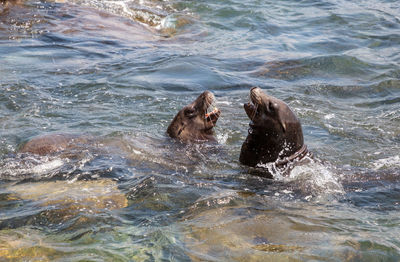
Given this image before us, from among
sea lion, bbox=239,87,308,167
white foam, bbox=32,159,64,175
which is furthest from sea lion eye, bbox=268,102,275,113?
white foam, bbox=32,159,64,175

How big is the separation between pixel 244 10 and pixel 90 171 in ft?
33.4

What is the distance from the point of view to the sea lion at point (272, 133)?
589cm

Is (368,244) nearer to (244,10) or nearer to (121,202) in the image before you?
(121,202)

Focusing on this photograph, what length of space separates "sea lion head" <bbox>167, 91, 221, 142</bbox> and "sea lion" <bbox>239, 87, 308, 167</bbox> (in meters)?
0.99

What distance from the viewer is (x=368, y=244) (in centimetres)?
414

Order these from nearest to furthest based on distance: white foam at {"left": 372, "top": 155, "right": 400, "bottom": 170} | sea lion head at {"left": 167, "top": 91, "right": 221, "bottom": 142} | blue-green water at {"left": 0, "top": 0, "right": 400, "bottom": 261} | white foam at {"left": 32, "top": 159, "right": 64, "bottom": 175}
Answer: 1. blue-green water at {"left": 0, "top": 0, "right": 400, "bottom": 261}
2. white foam at {"left": 32, "top": 159, "right": 64, "bottom": 175}
3. white foam at {"left": 372, "top": 155, "right": 400, "bottom": 170}
4. sea lion head at {"left": 167, "top": 91, "right": 221, "bottom": 142}

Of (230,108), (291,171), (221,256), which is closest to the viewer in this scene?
(221,256)

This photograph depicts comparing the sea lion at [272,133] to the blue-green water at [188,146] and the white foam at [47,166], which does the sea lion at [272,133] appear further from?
A: the white foam at [47,166]

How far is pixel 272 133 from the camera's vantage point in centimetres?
592

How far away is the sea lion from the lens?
5891 millimetres

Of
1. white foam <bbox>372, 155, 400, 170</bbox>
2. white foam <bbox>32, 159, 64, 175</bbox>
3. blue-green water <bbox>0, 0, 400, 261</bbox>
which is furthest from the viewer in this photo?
white foam <bbox>372, 155, 400, 170</bbox>

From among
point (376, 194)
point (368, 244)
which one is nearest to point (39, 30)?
point (376, 194)

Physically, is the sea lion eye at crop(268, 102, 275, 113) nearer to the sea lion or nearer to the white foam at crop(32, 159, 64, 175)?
the sea lion

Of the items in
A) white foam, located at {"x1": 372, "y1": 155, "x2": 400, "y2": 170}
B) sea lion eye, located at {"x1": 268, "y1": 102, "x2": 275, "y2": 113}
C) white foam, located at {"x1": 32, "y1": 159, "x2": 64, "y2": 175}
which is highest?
sea lion eye, located at {"x1": 268, "y1": 102, "x2": 275, "y2": 113}
